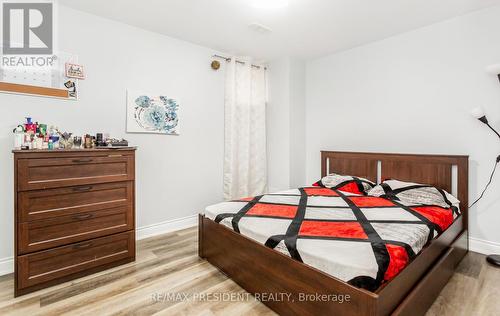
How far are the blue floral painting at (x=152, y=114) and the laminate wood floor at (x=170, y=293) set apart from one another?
1.47m

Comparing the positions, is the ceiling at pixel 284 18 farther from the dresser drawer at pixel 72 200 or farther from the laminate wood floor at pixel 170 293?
the laminate wood floor at pixel 170 293

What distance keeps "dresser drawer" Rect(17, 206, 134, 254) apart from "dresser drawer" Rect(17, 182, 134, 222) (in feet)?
0.15

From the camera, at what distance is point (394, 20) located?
273 cm

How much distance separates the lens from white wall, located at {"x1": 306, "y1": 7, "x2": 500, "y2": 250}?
252 cm

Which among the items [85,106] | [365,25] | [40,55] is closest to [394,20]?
[365,25]

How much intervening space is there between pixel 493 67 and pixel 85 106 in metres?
3.87

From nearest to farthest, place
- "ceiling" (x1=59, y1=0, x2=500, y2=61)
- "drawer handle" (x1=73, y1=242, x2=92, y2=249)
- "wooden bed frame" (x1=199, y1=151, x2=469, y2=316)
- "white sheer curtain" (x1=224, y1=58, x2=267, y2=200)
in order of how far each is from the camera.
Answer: "wooden bed frame" (x1=199, y1=151, x2=469, y2=316)
"drawer handle" (x1=73, y1=242, x2=92, y2=249)
"ceiling" (x1=59, y1=0, x2=500, y2=61)
"white sheer curtain" (x1=224, y1=58, x2=267, y2=200)

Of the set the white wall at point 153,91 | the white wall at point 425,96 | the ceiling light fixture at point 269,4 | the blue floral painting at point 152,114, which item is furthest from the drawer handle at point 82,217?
the white wall at point 425,96

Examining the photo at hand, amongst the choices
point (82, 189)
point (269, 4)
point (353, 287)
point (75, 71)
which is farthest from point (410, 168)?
point (75, 71)

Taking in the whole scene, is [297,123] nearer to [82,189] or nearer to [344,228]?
[344,228]

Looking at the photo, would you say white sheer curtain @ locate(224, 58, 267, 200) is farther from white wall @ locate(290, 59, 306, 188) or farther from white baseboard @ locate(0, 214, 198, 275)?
white baseboard @ locate(0, 214, 198, 275)

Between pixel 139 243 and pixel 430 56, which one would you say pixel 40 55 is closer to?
pixel 139 243

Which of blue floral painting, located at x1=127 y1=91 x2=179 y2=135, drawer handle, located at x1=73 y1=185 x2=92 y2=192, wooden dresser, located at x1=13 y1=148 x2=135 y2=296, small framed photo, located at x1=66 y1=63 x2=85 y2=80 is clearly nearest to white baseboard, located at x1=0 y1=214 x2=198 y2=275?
wooden dresser, located at x1=13 y1=148 x2=135 y2=296

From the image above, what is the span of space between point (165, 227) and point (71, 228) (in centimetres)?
122
